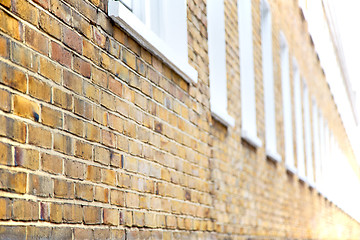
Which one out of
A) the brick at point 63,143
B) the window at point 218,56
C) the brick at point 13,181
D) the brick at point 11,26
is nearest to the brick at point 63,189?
the brick at point 63,143

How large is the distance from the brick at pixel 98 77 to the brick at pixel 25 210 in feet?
2.38

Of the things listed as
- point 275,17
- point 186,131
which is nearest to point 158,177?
point 186,131

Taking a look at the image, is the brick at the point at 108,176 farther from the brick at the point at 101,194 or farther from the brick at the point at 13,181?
the brick at the point at 13,181

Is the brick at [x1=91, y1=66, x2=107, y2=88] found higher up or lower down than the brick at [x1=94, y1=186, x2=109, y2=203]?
higher up

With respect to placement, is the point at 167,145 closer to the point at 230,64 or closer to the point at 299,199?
the point at 230,64

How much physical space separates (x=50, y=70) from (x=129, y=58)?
2.85ft

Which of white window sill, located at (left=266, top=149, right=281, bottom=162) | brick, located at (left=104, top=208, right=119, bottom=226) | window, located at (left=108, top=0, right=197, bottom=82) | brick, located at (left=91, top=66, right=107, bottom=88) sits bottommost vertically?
brick, located at (left=104, top=208, right=119, bottom=226)

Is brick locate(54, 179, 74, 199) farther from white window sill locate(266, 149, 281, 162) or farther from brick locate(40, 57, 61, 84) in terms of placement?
white window sill locate(266, 149, 281, 162)

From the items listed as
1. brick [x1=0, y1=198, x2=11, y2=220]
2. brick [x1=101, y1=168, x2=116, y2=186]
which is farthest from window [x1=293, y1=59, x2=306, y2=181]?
brick [x1=0, y1=198, x2=11, y2=220]

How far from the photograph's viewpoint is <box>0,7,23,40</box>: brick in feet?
6.86

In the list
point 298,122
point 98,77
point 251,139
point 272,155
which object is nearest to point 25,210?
point 98,77

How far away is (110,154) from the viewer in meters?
2.90

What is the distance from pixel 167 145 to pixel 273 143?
4.86 metres

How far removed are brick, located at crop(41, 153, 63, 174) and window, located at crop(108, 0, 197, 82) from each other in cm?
112
